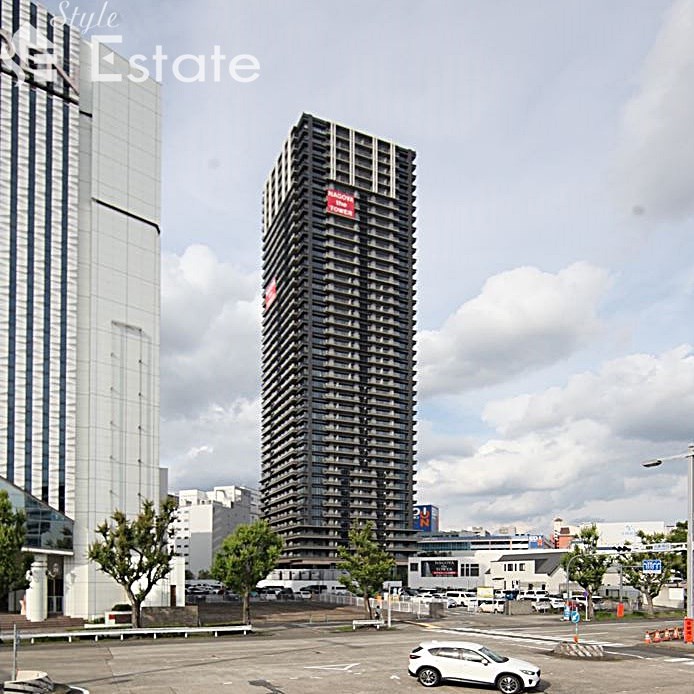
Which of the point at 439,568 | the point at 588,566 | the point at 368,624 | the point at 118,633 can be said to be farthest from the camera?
the point at 439,568

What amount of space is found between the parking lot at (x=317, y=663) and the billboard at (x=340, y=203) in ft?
437

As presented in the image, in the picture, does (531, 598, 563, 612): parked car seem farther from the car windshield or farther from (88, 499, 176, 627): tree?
the car windshield

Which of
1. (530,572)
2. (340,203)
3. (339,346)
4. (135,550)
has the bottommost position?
(530,572)

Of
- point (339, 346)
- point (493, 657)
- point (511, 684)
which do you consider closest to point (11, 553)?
point (493, 657)

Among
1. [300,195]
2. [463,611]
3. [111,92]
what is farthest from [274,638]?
[300,195]

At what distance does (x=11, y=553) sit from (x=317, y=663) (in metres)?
23.4

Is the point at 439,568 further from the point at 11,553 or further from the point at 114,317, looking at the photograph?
→ the point at 11,553

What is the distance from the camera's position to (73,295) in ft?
239

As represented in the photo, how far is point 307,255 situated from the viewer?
17938 cm

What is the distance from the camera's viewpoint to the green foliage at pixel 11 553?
50906mm

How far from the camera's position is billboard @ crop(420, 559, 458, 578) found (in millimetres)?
152625

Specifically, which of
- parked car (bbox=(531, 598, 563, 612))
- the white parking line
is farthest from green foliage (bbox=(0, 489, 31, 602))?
parked car (bbox=(531, 598, 563, 612))

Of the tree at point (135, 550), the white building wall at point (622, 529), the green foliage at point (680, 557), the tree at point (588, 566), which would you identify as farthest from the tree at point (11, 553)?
the white building wall at point (622, 529)

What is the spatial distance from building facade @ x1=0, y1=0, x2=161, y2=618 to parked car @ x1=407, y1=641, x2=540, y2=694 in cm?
4553
